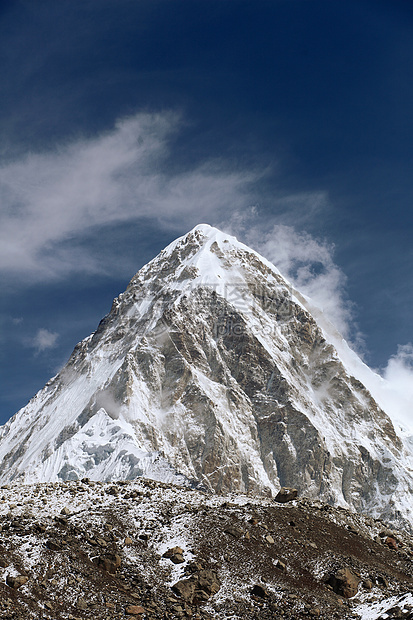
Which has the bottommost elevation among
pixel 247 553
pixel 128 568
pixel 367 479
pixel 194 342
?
pixel 128 568

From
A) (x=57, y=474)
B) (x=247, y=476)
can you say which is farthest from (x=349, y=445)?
(x=57, y=474)

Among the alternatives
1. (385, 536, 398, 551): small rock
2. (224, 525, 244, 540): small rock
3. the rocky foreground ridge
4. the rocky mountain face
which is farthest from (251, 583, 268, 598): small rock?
the rocky mountain face

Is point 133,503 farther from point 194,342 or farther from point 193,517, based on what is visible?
point 194,342

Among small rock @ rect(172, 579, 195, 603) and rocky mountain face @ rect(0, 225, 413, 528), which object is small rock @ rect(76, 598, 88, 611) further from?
rocky mountain face @ rect(0, 225, 413, 528)

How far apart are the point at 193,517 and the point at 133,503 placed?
4.09 metres

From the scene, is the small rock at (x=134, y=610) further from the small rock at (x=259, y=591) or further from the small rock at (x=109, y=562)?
the small rock at (x=259, y=591)

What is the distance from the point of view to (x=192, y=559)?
29.6 metres

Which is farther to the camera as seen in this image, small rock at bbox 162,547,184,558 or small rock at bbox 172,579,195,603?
small rock at bbox 162,547,184,558

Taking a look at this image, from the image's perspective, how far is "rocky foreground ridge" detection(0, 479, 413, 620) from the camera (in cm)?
2570

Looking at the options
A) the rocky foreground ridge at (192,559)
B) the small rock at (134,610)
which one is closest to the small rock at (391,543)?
the rocky foreground ridge at (192,559)

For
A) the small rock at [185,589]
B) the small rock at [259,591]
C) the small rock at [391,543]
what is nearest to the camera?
the small rock at [185,589]

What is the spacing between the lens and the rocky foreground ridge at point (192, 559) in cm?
2570

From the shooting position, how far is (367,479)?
183m

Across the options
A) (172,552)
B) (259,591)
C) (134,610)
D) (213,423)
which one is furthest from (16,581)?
(213,423)
